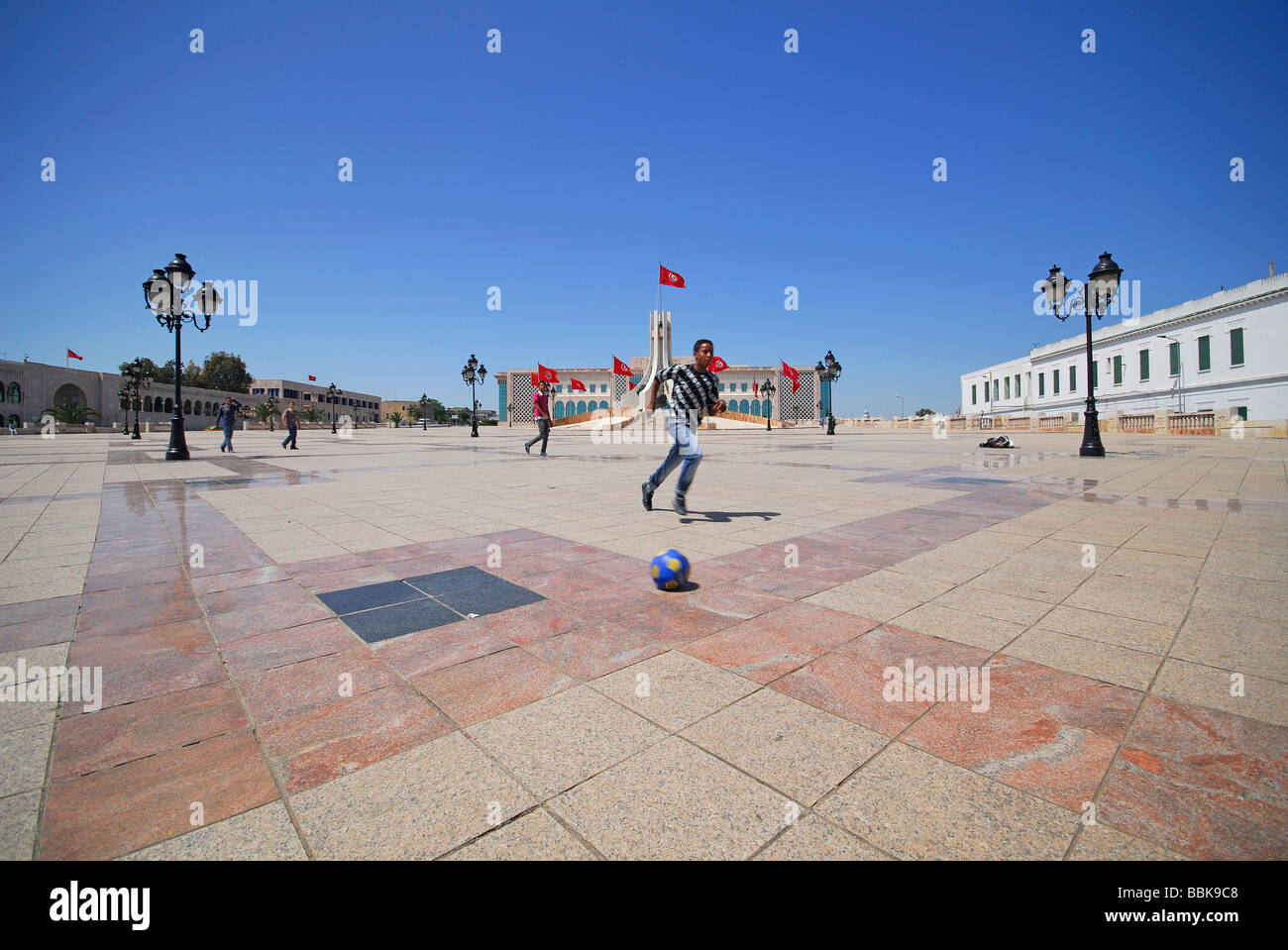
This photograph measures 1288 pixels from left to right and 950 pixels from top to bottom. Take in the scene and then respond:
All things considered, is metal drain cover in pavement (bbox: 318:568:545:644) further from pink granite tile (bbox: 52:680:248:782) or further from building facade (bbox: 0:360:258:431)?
building facade (bbox: 0:360:258:431)

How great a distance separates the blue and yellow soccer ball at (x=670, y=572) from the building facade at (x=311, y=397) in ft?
391

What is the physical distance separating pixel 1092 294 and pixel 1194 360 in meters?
44.5

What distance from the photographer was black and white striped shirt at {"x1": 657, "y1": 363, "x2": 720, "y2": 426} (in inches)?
260

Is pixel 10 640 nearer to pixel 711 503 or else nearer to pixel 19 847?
pixel 19 847

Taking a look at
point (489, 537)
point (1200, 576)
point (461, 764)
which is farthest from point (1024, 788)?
point (489, 537)

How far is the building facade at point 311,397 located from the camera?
121m

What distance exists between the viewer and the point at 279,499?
29.0ft

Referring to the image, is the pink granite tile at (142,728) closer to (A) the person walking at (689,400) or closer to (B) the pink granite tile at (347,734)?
(B) the pink granite tile at (347,734)

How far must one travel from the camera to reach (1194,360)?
4603 centimetres

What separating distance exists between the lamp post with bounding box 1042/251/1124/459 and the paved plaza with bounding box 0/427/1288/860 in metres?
11.4

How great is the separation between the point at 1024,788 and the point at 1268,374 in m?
56.1

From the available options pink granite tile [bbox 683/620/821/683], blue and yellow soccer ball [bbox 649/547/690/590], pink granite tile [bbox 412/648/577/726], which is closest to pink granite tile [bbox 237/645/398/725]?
pink granite tile [bbox 412/648/577/726]

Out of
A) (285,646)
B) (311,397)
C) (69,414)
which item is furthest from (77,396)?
(285,646)

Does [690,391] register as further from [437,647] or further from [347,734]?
[347,734]
